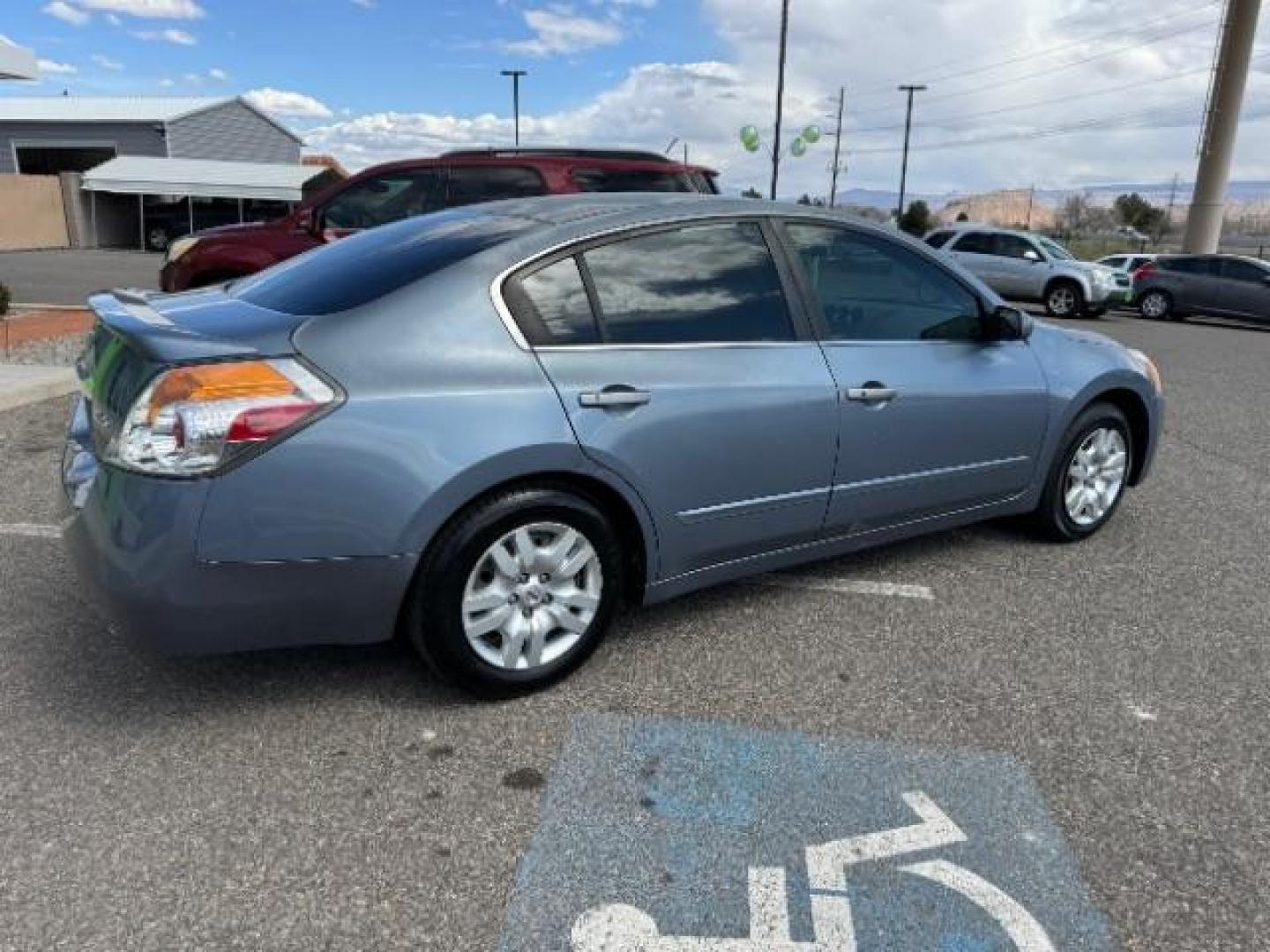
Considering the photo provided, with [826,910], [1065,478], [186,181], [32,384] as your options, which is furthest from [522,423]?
[186,181]

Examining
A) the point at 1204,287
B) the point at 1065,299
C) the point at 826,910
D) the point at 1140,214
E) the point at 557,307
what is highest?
the point at 557,307

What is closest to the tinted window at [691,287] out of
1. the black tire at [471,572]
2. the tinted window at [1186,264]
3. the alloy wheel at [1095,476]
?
the black tire at [471,572]

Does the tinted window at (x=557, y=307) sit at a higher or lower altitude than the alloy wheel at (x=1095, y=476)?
higher

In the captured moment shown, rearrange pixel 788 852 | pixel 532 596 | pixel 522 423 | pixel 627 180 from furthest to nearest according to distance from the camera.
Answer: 1. pixel 627 180
2. pixel 532 596
3. pixel 522 423
4. pixel 788 852

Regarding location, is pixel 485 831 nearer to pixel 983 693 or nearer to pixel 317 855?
pixel 317 855

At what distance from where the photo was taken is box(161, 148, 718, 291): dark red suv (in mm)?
8305

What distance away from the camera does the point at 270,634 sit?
9.27ft

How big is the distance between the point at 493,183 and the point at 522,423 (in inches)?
232

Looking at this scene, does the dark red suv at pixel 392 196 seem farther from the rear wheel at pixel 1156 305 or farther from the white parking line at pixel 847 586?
the rear wheel at pixel 1156 305

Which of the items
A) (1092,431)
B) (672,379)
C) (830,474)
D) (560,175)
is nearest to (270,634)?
(672,379)

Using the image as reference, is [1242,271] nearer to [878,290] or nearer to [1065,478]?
[1065,478]

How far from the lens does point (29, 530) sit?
4520 millimetres

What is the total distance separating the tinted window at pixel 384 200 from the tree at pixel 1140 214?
7070 cm

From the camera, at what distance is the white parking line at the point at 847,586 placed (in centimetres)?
412
